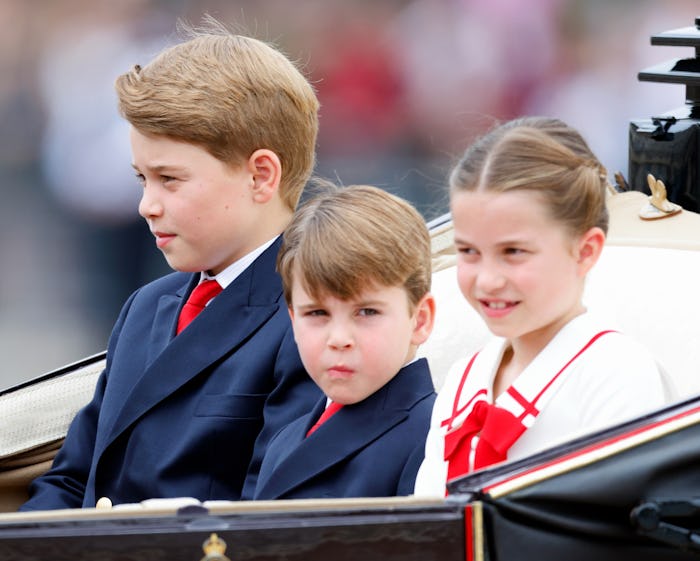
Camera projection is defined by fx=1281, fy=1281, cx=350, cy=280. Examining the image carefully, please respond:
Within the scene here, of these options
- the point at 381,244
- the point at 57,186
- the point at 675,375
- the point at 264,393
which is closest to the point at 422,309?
the point at 381,244

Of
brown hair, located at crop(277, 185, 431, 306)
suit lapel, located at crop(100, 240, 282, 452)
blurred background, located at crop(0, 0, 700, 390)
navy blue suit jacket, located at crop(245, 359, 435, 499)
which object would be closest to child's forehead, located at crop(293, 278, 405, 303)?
brown hair, located at crop(277, 185, 431, 306)

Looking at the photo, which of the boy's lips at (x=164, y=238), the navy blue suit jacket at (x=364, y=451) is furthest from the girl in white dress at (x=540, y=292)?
the boy's lips at (x=164, y=238)

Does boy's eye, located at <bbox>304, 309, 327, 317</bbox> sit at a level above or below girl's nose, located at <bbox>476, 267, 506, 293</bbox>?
below

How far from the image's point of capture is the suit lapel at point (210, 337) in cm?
170

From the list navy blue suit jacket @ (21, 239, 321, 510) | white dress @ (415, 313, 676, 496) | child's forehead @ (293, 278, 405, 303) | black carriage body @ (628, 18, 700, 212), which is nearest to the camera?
white dress @ (415, 313, 676, 496)

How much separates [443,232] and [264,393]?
0.66 m

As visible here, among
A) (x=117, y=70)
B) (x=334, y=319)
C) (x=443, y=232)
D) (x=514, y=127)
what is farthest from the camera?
(x=117, y=70)

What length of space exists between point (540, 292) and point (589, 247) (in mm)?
76

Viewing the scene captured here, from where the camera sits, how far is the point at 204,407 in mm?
1681

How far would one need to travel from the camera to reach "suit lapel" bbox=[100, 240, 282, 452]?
170 centimetres

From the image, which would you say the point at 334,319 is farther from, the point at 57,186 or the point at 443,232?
the point at 57,186

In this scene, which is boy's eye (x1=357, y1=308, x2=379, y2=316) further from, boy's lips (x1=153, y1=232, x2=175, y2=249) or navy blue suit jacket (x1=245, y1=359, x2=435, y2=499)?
boy's lips (x1=153, y1=232, x2=175, y2=249)

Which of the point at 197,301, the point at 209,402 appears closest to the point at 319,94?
the point at 197,301

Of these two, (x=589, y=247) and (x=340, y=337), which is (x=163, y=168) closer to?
(x=340, y=337)
